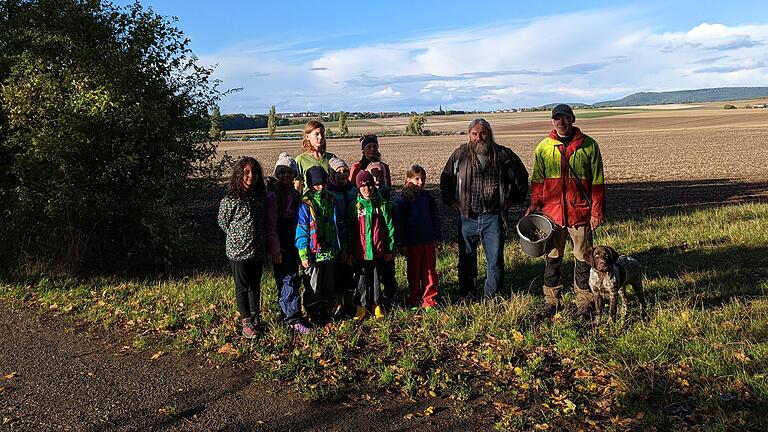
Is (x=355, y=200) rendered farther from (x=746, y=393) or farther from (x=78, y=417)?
(x=746, y=393)

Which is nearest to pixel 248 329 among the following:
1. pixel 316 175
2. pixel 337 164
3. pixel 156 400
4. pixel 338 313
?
pixel 338 313

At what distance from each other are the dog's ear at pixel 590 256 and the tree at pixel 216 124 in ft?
24.7

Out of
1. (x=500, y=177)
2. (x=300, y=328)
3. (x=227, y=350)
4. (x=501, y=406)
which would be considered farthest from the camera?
(x=500, y=177)

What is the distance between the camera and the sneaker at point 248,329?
628 cm

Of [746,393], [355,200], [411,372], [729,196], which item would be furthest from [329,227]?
[729,196]

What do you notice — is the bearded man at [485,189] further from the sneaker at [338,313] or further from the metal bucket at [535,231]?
the sneaker at [338,313]

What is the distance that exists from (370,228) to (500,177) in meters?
1.54

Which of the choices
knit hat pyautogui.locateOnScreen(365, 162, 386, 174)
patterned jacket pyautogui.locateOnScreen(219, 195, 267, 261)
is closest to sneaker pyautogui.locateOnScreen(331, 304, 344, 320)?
patterned jacket pyautogui.locateOnScreen(219, 195, 267, 261)

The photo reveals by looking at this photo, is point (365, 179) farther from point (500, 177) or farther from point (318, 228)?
point (500, 177)

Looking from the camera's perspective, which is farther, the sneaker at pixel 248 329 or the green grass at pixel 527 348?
the sneaker at pixel 248 329

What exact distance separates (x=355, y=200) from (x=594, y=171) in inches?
100

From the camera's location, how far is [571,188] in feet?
20.5

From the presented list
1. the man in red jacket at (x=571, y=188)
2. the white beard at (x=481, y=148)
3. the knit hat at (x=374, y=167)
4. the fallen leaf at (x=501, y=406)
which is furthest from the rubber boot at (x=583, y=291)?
the knit hat at (x=374, y=167)

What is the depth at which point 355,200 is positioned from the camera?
258 inches
